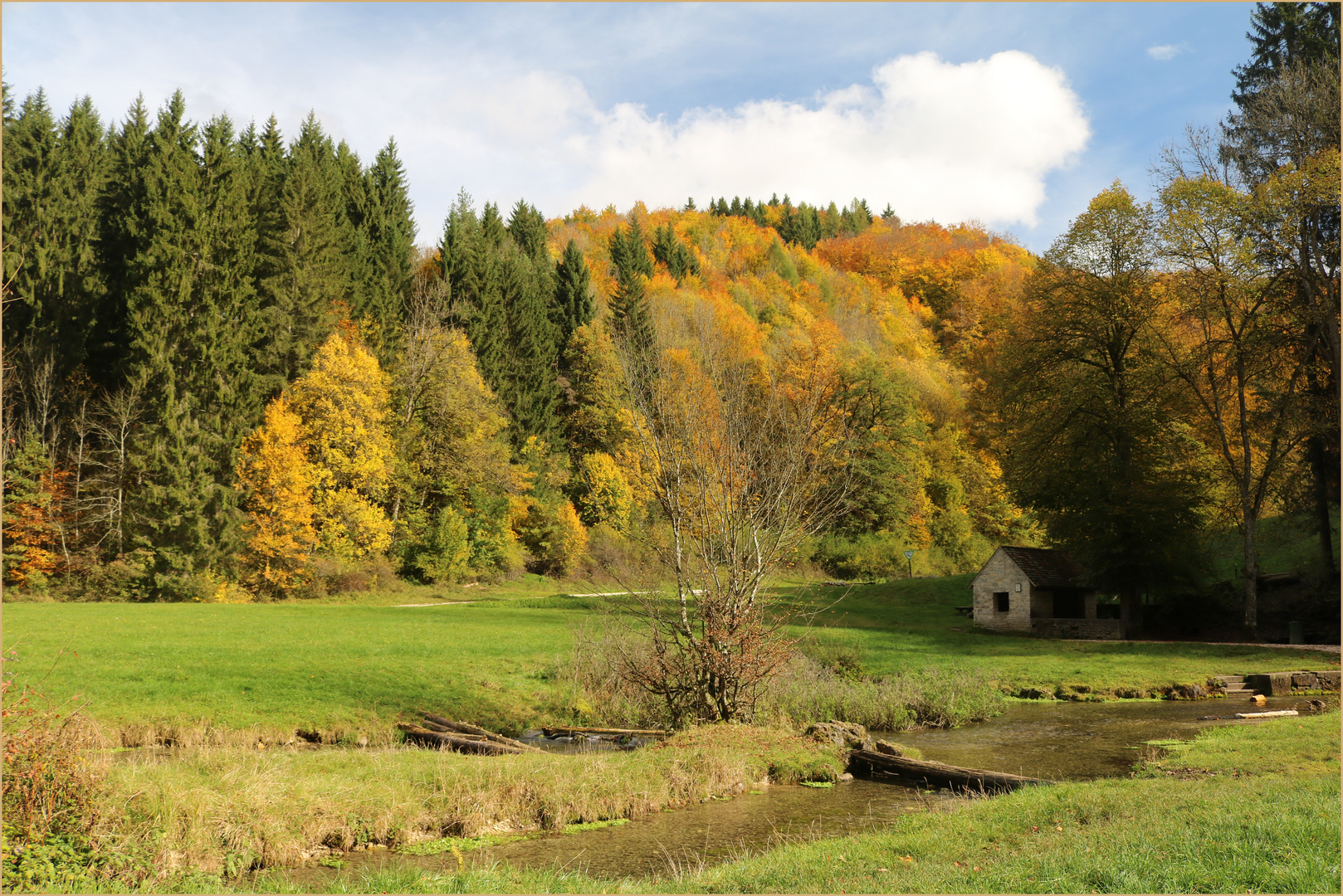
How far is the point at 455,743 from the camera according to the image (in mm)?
15930

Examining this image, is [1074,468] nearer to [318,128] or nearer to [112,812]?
[112,812]

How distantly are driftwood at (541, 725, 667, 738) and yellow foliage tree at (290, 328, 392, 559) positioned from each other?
29.5 metres

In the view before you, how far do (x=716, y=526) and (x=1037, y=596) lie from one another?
24830 mm

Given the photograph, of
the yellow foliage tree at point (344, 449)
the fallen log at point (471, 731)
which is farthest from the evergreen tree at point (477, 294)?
the fallen log at point (471, 731)

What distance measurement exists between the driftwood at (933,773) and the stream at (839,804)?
1.60 ft

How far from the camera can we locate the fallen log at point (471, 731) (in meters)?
15.6

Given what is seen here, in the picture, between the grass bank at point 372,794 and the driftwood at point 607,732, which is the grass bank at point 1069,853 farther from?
the driftwood at point 607,732

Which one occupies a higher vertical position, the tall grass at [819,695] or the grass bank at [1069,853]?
the grass bank at [1069,853]

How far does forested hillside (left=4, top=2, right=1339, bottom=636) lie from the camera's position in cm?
3133

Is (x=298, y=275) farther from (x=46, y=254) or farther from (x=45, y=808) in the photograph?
(x=45, y=808)

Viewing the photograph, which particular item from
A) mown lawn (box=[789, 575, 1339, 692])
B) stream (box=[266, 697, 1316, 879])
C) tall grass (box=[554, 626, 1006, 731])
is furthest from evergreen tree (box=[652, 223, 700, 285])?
stream (box=[266, 697, 1316, 879])

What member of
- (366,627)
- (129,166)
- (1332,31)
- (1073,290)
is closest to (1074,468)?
(1073,290)

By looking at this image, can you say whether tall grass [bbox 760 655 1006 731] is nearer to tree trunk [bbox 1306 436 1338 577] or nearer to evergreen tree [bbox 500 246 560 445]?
tree trunk [bbox 1306 436 1338 577]

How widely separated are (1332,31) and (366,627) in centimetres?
4569
